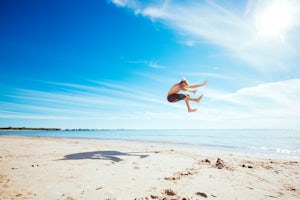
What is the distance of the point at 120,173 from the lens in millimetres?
5223

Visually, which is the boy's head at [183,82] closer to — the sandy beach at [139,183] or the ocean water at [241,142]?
the sandy beach at [139,183]

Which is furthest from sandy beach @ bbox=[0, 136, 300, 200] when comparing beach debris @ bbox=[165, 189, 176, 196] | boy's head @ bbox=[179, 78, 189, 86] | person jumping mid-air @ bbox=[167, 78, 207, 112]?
boy's head @ bbox=[179, 78, 189, 86]

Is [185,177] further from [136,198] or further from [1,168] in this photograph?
[1,168]

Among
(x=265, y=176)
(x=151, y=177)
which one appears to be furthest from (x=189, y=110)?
(x=151, y=177)

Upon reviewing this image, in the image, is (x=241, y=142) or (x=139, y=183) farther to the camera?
(x=241, y=142)

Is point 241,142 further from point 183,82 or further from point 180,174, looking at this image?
point 180,174

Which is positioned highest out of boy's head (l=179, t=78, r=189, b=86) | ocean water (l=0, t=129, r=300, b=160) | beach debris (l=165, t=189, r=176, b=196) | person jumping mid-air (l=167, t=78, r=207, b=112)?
boy's head (l=179, t=78, r=189, b=86)

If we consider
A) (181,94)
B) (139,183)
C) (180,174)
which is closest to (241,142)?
(181,94)

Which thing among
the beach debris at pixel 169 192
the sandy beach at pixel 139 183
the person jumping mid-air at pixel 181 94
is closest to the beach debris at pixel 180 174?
the sandy beach at pixel 139 183

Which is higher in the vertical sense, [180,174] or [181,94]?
[181,94]

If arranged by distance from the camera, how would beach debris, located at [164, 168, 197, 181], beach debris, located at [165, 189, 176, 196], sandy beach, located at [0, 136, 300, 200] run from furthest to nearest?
beach debris, located at [164, 168, 197, 181] < beach debris, located at [165, 189, 176, 196] < sandy beach, located at [0, 136, 300, 200]

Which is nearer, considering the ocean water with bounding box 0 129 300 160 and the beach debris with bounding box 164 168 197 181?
the beach debris with bounding box 164 168 197 181

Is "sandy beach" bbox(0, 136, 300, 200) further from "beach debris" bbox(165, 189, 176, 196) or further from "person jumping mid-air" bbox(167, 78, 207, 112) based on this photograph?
"person jumping mid-air" bbox(167, 78, 207, 112)

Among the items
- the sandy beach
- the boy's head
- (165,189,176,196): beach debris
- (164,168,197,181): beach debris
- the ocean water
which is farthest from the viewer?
the ocean water
